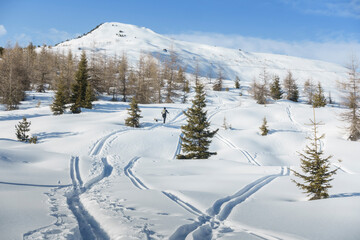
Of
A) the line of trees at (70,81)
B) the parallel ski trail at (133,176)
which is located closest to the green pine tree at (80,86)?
the line of trees at (70,81)

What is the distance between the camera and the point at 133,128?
69.1 ft

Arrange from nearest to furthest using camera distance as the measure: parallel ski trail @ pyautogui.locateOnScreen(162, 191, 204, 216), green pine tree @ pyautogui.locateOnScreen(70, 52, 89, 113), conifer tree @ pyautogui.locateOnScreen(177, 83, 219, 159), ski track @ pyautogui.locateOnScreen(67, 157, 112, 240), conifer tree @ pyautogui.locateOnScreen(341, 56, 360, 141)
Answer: ski track @ pyautogui.locateOnScreen(67, 157, 112, 240) < parallel ski trail @ pyautogui.locateOnScreen(162, 191, 204, 216) < conifer tree @ pyautogui.locateOnScreen(177, 83, 219, 159) < conifer tree @ pyautogui.locateOnScreen(341, 56, 360, 141) < green pine tree @ pyautogui.locateOnScreen(70, 52, 89, 113)

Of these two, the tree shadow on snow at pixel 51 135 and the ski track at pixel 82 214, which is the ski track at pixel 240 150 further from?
the tree shadow on snow at pixel 51 135

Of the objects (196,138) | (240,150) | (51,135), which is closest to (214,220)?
(196,138)

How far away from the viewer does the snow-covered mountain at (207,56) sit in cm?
10200

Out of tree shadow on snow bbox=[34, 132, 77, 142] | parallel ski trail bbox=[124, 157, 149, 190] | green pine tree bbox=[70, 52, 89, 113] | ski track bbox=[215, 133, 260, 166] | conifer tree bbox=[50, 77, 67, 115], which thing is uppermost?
green pine tree bbox=[70, 52, 89, 113]

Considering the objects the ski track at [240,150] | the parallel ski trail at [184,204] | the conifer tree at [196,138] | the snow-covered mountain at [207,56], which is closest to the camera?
the parallel ski trail at [184,204]

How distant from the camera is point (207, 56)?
124 metres

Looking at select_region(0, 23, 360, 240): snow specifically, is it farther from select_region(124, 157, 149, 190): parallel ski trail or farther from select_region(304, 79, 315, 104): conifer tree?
select_region(304, 79, 315, 104): conifer tree

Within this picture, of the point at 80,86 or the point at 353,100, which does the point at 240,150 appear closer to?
the point at 353,100

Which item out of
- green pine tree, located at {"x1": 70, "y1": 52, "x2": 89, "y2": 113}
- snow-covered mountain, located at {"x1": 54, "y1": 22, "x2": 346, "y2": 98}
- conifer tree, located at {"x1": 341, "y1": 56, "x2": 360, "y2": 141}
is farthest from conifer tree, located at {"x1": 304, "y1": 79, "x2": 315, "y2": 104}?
green pine tree, located at {"x1": 70, "y1": 52, "x2": 89, "y2": 113}

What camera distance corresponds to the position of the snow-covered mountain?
102 metres

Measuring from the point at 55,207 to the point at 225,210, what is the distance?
3.91 meters

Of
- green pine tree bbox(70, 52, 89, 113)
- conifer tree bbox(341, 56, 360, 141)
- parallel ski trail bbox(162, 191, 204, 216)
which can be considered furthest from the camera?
green pine tree bbox(70, 52, 89, 113)
